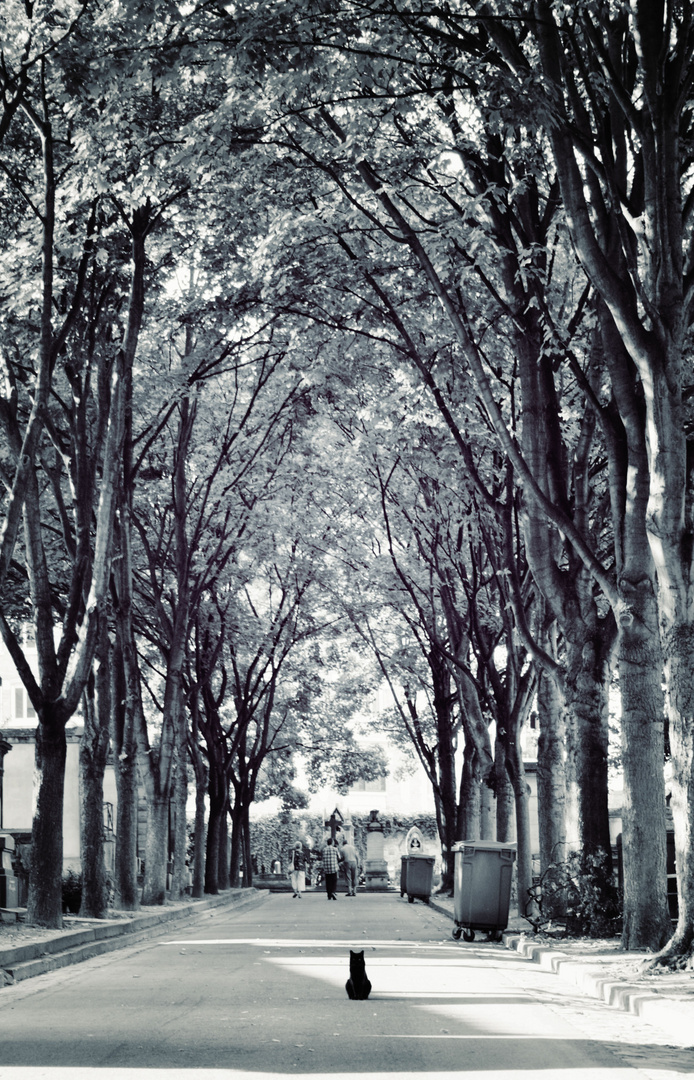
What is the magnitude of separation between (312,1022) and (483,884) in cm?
789

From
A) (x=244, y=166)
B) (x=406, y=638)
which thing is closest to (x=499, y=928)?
(x=244, y=166)

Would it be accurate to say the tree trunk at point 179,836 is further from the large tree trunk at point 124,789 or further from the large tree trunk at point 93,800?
the large tree trunk at point 93,800

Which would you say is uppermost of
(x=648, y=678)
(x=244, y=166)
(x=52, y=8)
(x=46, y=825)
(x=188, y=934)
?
(x=52, y=8)

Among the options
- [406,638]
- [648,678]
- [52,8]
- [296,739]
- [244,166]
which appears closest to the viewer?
[648,678]

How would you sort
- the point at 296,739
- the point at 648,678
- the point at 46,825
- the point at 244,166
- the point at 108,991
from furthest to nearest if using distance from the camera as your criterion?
the point at 296,739 < the point at 46,825 < the point at 244,166 < the point at 648,678 < the point at 108,991

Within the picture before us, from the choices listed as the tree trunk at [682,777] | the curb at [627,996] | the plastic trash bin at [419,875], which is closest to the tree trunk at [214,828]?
the plastic trash bin at [419,875]

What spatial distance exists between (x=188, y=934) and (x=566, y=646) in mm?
8060

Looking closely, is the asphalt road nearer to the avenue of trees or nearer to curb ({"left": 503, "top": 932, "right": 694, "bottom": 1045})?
curb ({"left": 503, "top": 932, "right": 694, "bottom": 1045})

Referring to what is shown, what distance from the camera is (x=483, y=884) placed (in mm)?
15758

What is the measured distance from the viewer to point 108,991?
10367mm

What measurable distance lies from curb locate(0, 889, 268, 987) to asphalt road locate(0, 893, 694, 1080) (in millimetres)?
291

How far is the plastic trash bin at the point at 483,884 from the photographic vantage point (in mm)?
15703

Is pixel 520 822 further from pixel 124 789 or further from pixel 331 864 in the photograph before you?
pixel 331 864

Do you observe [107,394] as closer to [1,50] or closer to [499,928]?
[1,50]
